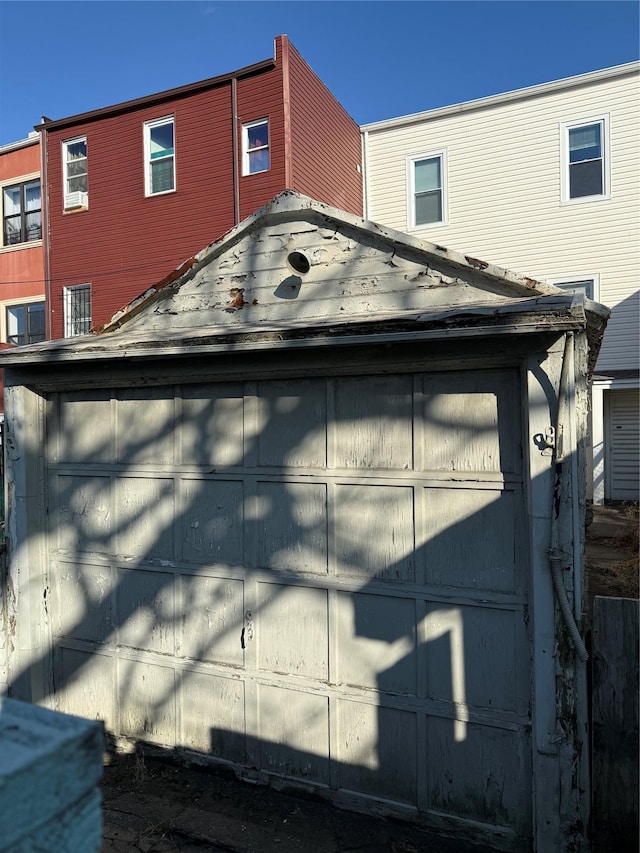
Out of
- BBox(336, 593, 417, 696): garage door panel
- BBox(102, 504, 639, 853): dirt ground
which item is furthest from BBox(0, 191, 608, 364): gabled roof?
BBox(102, 504, 639, 853): dirt ground

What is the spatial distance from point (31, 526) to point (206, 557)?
1.47 m

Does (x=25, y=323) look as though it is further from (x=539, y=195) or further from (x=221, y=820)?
(x=221, y=820)

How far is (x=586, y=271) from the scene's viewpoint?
11688mm

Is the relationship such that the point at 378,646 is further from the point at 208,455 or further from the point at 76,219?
the point at 76,219

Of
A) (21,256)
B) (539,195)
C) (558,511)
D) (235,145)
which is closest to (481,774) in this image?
(558,511)

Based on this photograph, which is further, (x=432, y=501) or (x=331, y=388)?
(x=331, y=388)

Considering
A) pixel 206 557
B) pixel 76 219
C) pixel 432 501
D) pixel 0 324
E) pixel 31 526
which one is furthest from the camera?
pixel 0 324

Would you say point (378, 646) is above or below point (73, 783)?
below

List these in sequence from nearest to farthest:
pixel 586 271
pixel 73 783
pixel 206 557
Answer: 1. pixel 73 783
2. pixel 206 557
3. pixel 586 271

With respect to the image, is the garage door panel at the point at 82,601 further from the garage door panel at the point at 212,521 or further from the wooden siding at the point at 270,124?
the wooden siding at the point at 270,124

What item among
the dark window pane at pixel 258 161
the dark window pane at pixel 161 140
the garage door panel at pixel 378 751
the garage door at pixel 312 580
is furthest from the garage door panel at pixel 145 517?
the dark window pane at pixel 161 140

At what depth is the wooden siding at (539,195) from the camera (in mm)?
11398

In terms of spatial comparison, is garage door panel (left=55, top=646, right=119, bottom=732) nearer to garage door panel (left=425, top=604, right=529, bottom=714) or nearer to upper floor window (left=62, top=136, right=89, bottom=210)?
garage door panel (left=425, top=604, right=529, bottom=714)

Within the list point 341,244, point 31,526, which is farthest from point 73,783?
point 31,526
